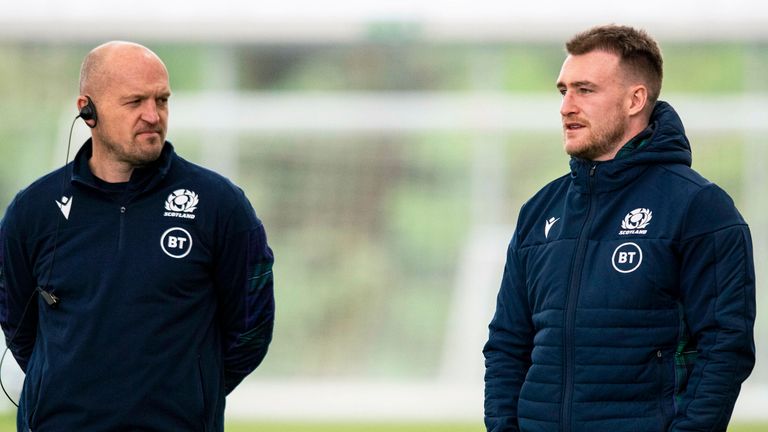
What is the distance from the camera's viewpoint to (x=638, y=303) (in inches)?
130

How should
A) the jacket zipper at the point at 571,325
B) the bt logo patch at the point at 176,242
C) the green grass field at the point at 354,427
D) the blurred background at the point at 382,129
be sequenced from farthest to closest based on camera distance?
the blurred background at the point at 382,129 → the green grass field at the point at 354,427 → the bt logo patch at the point at 176,242 → the jacket zipper at the point at 571,325

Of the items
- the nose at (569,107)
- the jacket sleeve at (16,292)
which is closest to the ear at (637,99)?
the nose at (569,107)

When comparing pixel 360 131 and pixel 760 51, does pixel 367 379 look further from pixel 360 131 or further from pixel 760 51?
pixel 760 51

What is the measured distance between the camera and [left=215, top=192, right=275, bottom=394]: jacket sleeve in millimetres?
3740

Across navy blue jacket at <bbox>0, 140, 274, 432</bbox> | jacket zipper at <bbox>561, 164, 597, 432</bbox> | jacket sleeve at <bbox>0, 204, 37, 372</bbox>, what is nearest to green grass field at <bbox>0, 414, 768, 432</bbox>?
jacket sleeve at <bbox>0, 204, 37, 372</bbox>

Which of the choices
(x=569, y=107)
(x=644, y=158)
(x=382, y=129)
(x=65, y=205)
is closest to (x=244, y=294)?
(x=65, y=205)

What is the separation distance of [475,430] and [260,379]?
309cm

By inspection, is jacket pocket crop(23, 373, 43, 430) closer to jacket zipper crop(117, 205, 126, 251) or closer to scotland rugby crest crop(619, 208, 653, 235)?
jacket zipper crop(117, 205, 126, 251)

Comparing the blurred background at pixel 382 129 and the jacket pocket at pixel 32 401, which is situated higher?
the blurred background at pixel 382 129

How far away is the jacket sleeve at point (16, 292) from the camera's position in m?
3.80

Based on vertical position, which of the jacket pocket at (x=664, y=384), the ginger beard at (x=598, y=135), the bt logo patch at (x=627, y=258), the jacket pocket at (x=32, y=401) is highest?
the ginger beard at (x=598, y=135)

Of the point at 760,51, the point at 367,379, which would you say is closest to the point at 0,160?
the point at 367,379

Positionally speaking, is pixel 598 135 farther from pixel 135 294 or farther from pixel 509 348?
pixel 135 294

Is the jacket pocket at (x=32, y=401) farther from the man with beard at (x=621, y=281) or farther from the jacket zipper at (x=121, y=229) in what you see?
the man with beard at (x=621, y=281)
